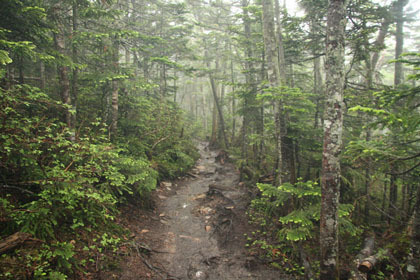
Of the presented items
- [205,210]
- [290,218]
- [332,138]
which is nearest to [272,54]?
Answer: [332,138]

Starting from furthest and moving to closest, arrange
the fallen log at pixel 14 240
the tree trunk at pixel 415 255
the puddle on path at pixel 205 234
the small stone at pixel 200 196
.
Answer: the small stone at pixel 200 196 < the puddle on path at pixel 205 234 < the tree trunk at pixel 415 255 < the fallen log at pixel 14 240

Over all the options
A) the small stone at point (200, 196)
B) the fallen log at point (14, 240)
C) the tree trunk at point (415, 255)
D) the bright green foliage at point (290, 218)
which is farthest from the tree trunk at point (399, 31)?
the fallen log at point (14, 240)

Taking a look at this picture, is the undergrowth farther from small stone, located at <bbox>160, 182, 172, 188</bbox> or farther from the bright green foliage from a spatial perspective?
small stone, located at <bbox>160, 182, 172, 188</bbox>

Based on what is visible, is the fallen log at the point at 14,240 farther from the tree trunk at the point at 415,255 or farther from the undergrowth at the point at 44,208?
the tree trunk at the point at 415,255

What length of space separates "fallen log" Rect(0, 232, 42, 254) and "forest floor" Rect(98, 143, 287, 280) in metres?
1.77

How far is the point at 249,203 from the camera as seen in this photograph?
353 inches

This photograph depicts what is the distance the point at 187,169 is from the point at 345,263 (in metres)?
9.27

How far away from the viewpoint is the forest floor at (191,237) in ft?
17.6

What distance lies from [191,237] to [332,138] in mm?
5232

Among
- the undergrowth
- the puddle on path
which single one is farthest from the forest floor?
the undergrowth

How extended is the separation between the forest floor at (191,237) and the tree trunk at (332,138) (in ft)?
4.80

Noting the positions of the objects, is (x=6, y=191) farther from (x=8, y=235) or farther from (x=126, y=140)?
(x=126, y=140)

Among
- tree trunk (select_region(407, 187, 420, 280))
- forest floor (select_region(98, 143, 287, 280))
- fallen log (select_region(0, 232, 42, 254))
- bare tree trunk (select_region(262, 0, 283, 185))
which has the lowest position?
forest floor (select_region(98, 143, 287, 280))

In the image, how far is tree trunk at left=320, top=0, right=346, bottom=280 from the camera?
4.57m
